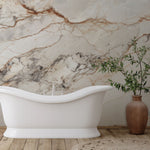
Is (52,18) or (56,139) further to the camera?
(52,18)

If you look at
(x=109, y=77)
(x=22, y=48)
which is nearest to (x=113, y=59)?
(x=109, y=77)

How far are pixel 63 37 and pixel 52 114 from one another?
3.98 ft

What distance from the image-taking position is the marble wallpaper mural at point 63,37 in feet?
12.6

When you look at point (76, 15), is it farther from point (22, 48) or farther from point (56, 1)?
point (22, 48)

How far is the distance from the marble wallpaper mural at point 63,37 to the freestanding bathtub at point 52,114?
0.69 m

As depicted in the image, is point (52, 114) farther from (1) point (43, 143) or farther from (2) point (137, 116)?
(2) point (137, 116)

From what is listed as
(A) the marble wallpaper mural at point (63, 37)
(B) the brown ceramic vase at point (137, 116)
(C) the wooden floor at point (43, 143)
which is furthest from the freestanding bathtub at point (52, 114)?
(A) the marble wallpaper mural at point (63, 37)

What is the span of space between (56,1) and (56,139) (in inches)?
75.0

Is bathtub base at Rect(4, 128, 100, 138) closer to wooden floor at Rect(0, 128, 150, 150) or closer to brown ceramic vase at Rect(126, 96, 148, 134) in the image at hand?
wooden floor at Rect(0, 128, 150, 150)

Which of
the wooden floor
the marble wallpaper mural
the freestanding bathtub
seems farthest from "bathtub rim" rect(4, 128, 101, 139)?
the marble wallpaper mural

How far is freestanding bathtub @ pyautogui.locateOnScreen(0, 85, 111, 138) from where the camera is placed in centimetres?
315

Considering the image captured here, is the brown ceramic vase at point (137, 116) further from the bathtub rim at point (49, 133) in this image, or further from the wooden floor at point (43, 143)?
the bathtub rim at point (49, 133)

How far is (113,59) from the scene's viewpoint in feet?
12.9

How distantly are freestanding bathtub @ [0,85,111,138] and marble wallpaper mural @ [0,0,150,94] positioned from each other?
Answer: 2.27 ft
